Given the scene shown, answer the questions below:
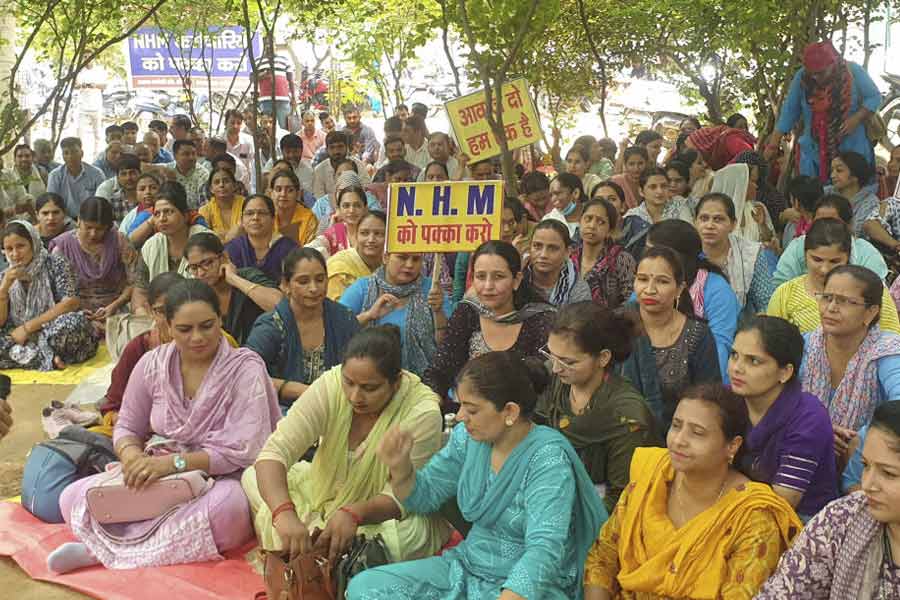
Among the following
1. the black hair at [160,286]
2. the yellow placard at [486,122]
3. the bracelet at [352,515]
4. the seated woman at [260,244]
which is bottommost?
the bracelet at [352,515]

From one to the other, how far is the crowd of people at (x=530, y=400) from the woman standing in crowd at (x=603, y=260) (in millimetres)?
15

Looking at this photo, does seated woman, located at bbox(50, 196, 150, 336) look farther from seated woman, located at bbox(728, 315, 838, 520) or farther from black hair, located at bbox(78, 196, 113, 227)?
seated woman, located at bbox(728, 315, 838, 520)

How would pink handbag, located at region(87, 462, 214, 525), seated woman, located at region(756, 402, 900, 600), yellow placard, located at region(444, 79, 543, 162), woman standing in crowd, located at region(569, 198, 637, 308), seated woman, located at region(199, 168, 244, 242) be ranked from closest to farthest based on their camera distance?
seated woman, located at region(756, 402, 900, 600), pink handbag, located at region(87, 462, 214, 525), woman standing in crowd, located at region(569, 198, 637, 308), yellow placard, located at region(444, 79, 543, 162), seated woman, located at region(199, 168, 244, 242)

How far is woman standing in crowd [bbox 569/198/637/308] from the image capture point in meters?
5.97

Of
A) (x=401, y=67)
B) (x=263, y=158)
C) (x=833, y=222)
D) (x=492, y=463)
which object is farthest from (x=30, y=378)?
(x=401, y=67)

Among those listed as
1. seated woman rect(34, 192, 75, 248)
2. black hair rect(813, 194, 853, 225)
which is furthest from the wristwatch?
seated woman rect(34, 192, 75, 248)

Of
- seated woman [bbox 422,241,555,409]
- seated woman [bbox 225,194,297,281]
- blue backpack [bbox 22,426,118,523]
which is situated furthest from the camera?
seated woman [bbox 225,194,297,281]

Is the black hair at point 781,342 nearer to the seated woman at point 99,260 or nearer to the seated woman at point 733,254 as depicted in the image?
the seated woman at point 733,254

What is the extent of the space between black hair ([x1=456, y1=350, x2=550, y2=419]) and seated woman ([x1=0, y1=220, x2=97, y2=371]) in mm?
4926

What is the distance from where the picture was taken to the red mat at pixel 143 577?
4.08 m

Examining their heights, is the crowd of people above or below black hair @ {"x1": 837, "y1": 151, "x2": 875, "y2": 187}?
below

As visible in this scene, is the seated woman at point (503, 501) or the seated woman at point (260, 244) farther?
the seated woman at point (260, 244)

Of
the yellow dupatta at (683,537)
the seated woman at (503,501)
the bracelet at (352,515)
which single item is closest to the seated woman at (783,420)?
the yellow dupatta at (683,537)

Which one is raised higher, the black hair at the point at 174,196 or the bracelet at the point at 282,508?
the black hair at the point at 174,196
